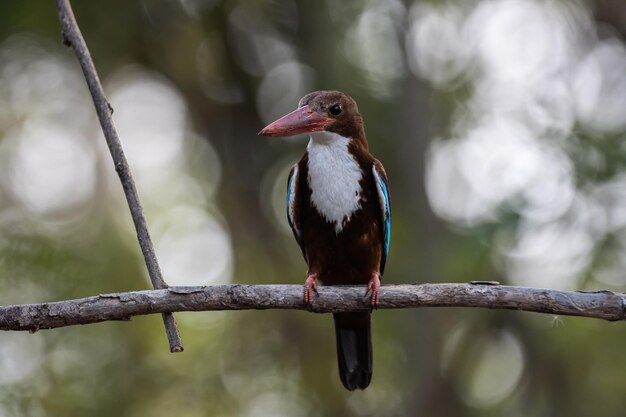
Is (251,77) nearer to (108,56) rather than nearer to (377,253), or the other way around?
(108,56)

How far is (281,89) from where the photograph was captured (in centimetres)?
855

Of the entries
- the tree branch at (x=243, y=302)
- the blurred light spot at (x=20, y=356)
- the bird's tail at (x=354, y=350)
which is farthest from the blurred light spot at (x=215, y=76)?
the tree branch at (x=243, y=302)

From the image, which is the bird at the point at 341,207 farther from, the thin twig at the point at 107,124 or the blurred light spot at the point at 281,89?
the blurred light spot at the point at 281,89

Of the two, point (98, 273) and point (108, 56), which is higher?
point (108, 56)

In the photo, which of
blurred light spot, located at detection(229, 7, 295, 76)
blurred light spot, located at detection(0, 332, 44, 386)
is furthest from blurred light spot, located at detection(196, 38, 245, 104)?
blurred light spot, located at detection(0, 332, 44, 386)

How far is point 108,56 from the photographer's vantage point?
789 cm

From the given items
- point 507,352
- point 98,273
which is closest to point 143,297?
point 98,273

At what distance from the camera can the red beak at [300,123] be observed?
431cm

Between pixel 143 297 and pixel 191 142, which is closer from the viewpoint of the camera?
pixel 143 297

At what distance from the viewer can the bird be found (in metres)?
4.45

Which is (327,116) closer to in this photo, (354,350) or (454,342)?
(354,350)

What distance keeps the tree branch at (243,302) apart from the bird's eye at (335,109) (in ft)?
4.76

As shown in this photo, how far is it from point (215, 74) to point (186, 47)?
430 millimetres

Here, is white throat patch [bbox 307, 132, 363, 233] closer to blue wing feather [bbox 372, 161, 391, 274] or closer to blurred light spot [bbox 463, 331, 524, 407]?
blue wing feather [bbox 372, 161, 391, 274]
